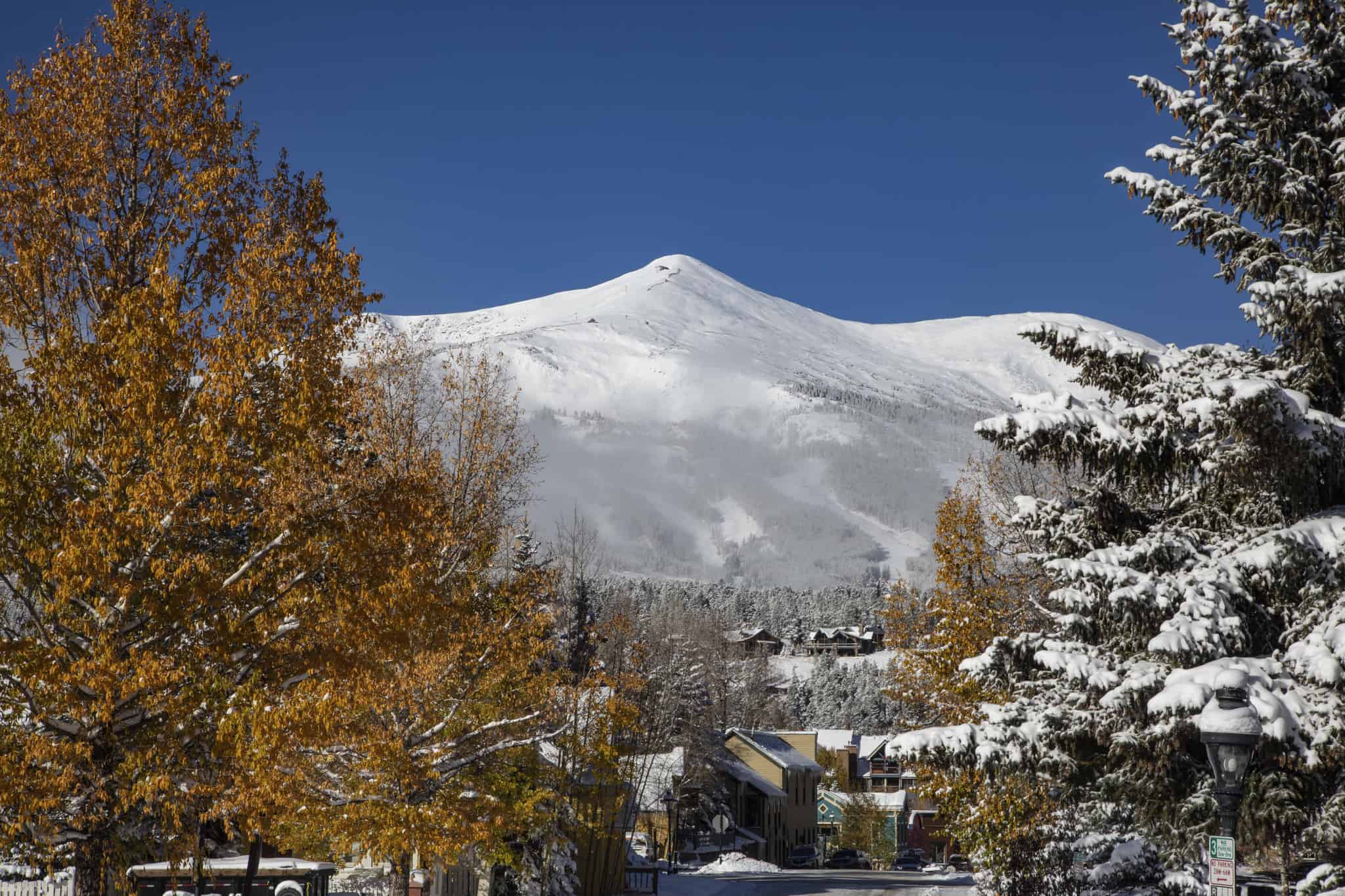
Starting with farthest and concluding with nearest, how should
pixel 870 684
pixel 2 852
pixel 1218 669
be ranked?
pixel 870 684 → pixel 2 852 → pixel 1218 669

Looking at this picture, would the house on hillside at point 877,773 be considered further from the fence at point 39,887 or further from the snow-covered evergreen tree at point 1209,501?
the snow-covered evergreen tree at point 1209,501

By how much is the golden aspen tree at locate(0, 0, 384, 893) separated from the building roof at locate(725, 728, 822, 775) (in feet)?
237

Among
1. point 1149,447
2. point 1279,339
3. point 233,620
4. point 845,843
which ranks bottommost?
point 845,843

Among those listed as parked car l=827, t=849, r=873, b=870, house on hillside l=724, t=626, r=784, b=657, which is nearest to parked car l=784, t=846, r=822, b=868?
parked car l=827, t=849, r=873, b=870

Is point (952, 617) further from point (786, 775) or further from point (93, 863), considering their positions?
point (786, 775)

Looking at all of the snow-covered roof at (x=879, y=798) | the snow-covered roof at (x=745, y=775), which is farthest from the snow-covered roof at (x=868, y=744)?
the snow-covered roof at (x=745, y=775)

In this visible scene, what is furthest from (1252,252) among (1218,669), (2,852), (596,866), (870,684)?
(870,684)

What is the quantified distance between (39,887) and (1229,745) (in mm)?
19085

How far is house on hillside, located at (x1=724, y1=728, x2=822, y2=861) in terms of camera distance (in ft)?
277

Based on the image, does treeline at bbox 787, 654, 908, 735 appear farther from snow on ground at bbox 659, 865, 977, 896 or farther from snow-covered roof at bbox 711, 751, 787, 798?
snow on ground at bbox 659, 865, 977, 896

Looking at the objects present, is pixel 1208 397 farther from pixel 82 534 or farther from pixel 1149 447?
pixel 82 534

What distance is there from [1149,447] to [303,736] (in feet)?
32.6

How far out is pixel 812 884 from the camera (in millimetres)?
52438

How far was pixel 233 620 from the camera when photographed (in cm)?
1351
